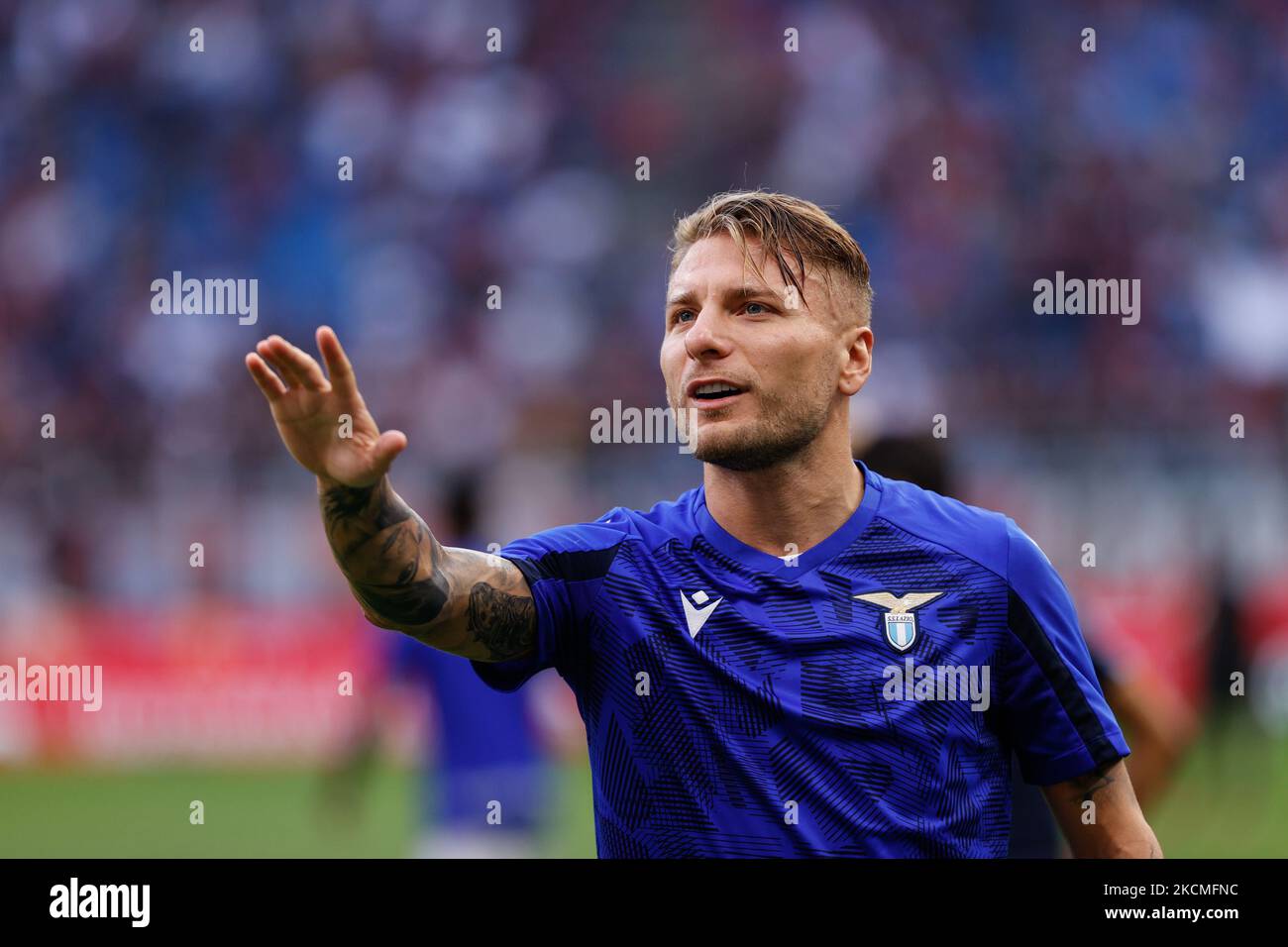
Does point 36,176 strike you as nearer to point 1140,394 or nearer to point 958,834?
point 1140,394

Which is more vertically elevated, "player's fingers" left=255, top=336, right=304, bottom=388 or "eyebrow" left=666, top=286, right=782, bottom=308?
"eyebrow" left=666, top=286, right=782, bottom=308

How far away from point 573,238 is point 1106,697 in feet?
42.2

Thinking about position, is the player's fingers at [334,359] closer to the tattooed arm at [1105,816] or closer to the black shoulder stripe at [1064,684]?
the black shoulder stripe at [1064,684]

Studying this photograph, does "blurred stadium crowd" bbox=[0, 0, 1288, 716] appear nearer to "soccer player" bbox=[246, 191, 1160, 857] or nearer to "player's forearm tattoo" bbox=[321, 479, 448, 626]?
"soccer player" bbox=[246, 191, 1160, 857]

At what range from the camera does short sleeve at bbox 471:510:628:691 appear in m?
3.17

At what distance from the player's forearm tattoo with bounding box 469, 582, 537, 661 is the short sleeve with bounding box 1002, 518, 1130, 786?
1.01 m

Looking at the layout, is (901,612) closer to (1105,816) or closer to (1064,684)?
(1064,684)

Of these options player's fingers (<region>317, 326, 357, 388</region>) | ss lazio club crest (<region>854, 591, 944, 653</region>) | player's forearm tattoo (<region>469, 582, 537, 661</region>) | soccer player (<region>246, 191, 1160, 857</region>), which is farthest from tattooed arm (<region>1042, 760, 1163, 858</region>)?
player's fingers (<region>317, 326, 357, 388</region>)

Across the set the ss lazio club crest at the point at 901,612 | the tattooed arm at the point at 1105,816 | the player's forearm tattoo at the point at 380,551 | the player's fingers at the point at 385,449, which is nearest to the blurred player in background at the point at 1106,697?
the tattooed arm at the point at 1105,816

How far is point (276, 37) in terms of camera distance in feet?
59.1

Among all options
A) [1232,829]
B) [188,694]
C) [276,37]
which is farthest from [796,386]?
[276,37]

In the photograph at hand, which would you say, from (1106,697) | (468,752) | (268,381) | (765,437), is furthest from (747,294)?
(468,752)

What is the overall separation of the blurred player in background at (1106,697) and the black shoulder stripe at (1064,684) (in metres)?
1.00

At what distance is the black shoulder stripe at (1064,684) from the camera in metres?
3.15
